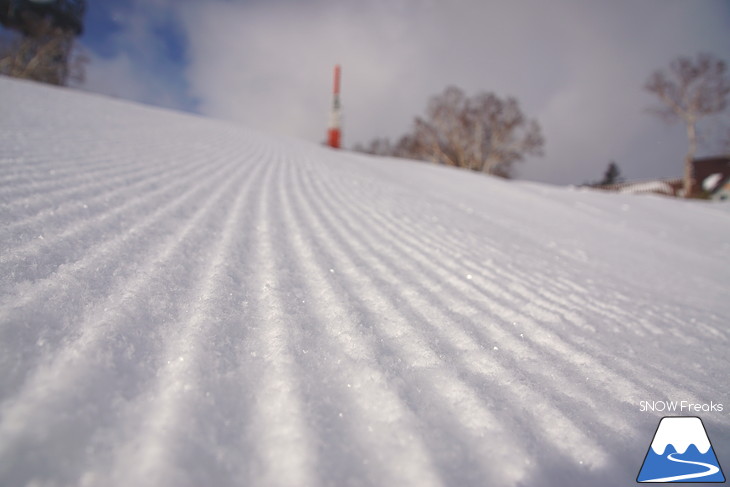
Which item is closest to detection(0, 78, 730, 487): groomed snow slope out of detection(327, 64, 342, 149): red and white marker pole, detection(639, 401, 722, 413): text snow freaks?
detection(639, 401, 722, 413): text snow freaks

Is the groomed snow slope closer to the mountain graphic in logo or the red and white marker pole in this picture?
the mountain graphic in logo

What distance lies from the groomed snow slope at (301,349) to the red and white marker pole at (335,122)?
9.03 m

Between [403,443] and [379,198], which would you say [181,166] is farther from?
[403,443]

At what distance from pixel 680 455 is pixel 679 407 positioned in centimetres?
21

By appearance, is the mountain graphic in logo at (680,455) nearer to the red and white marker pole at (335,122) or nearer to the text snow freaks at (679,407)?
the text snow freaks at (679,407)

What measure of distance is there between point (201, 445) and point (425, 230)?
1.75 meters

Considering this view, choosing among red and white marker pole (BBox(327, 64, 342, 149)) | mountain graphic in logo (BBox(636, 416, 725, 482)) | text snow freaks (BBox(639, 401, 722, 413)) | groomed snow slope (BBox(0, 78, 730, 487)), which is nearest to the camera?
groomed snow slope (BBox(0, 78, 730, 487))

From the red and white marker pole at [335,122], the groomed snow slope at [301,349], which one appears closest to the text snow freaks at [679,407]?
the groomed snow slope at [301,349]

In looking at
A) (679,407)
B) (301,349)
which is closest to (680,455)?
→ (679,407)

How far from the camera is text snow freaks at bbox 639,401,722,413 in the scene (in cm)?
77

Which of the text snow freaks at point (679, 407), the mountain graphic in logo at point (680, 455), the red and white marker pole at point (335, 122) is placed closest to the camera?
the mountain graphic in logo at point (680, 455)

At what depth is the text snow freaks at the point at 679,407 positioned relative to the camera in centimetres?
77

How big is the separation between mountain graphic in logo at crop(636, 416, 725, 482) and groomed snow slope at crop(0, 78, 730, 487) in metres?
0.02

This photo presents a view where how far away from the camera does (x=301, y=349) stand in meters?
0.74
